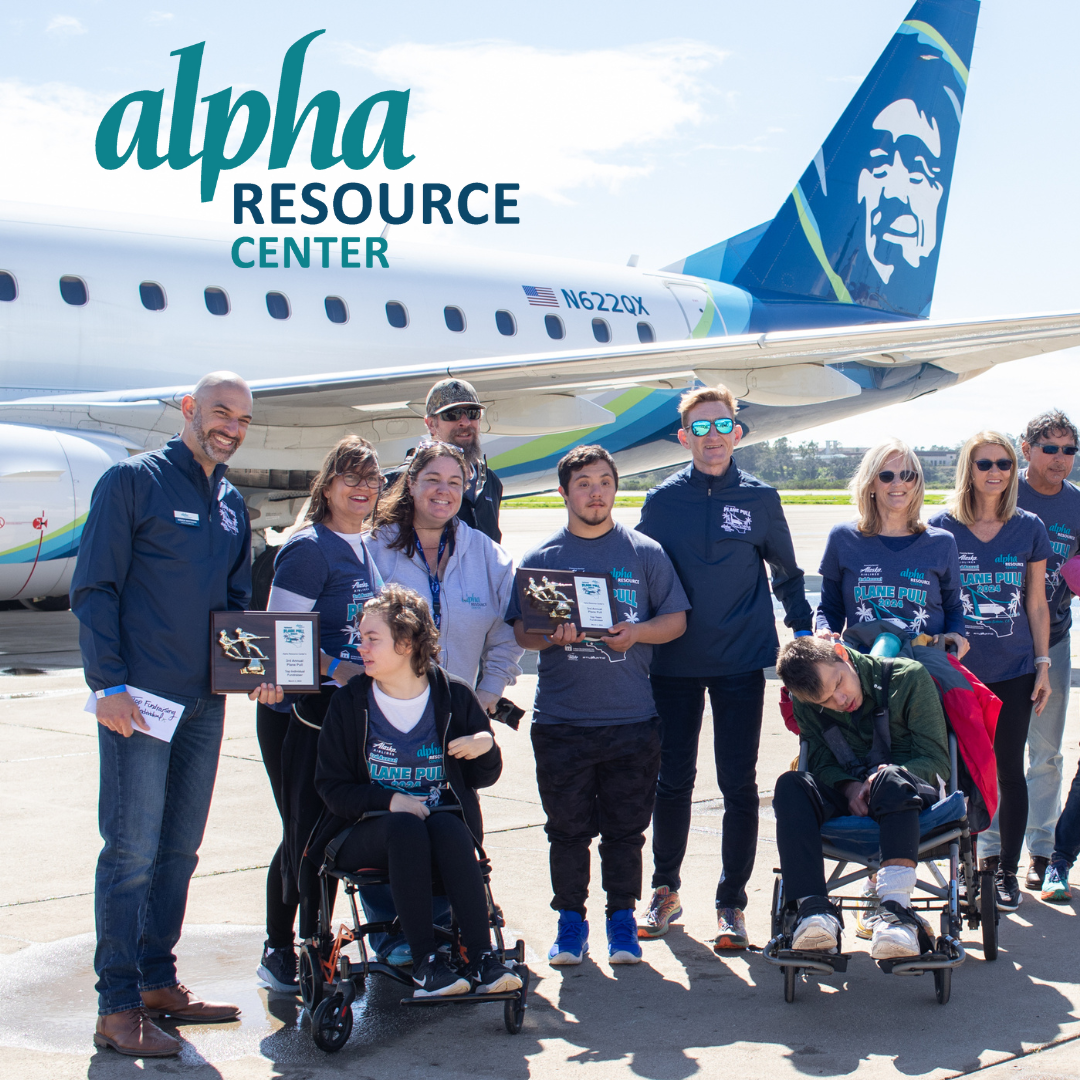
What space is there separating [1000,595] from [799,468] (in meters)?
126

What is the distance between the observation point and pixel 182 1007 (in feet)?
11.5

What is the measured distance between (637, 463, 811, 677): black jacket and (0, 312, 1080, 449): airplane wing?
19.3 ft

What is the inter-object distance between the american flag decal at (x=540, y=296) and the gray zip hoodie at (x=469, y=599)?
31.6 feet

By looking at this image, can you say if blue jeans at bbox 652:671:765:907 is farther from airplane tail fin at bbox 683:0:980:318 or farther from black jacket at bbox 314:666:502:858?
airplane tail fin at bbox 683:0:980:318

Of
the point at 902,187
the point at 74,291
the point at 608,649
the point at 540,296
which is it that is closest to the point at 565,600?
the point at 608,649

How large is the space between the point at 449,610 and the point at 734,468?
127 cm

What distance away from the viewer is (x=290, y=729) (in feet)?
12.6

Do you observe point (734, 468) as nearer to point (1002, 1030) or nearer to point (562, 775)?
point (562, 775)

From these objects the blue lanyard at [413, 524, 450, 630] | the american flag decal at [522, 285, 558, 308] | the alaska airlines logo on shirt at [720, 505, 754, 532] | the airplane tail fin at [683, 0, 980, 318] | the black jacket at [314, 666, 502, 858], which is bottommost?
the black jacket at [314, 666, 502, 858]

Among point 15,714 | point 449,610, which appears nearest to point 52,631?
point 15,714

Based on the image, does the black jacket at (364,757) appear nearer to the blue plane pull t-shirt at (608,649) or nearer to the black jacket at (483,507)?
the blue plane pull t-shirt at (608,649)

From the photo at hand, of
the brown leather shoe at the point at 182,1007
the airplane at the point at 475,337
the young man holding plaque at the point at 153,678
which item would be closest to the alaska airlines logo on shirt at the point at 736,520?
the young man holding plaque at the point at 153,678

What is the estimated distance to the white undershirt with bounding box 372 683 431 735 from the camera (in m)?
3.63

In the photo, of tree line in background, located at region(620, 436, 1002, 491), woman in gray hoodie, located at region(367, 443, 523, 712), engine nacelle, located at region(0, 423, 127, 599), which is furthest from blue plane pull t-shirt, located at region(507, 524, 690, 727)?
tree line in background, located at region(620, 436, 1002, 491)
